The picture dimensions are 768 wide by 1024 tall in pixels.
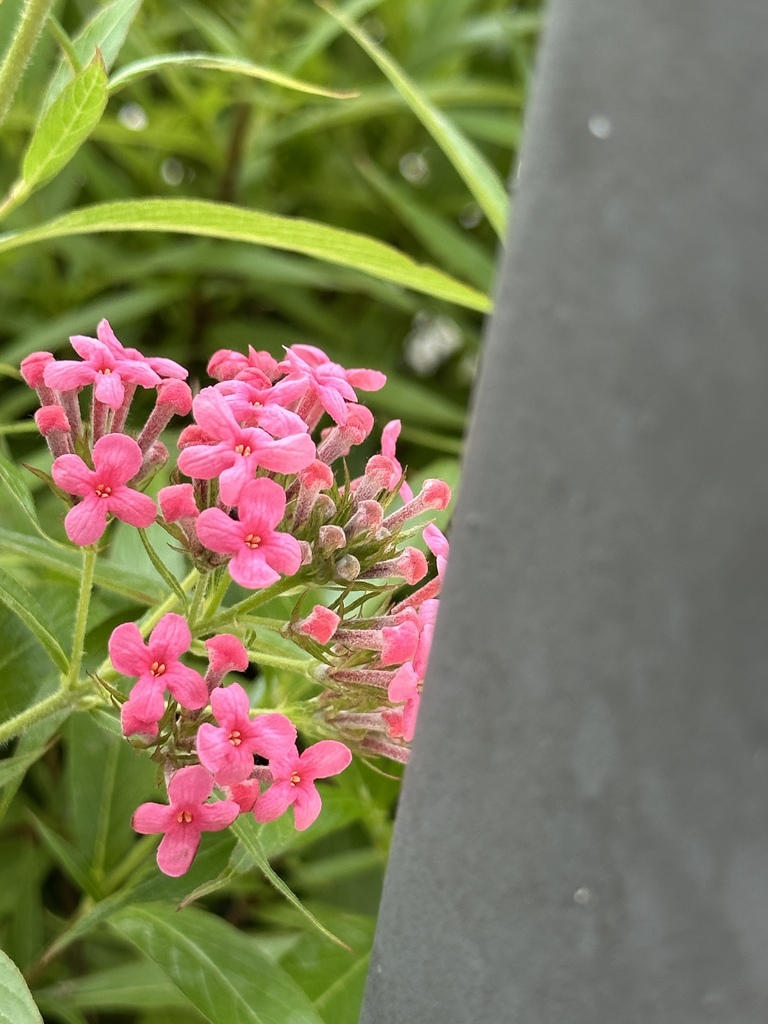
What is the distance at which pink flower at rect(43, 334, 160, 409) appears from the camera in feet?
1.22

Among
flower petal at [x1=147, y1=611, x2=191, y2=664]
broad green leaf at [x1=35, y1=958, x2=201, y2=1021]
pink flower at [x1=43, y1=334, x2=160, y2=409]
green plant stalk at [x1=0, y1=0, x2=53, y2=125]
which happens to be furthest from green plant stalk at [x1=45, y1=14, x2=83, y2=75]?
broad green leaf at [x1=35, y1=958, x2=201, y2=1021]

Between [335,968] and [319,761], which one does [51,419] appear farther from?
[335,968]

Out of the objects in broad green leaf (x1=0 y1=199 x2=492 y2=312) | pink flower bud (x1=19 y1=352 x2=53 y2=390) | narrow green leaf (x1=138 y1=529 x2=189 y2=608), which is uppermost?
broad green leaf (x1=0 y1=199 x2=492 y2=312)

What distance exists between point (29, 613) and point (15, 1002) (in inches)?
5.2

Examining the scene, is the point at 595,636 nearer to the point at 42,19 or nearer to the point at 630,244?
the point at 630,244

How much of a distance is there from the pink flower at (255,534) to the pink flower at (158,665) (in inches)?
1.2

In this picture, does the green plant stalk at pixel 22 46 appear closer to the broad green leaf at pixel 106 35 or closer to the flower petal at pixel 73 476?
the broad green leaf at pixel 106 35

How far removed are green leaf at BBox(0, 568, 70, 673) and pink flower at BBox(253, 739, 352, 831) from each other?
0.10m

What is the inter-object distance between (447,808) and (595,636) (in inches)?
2.3

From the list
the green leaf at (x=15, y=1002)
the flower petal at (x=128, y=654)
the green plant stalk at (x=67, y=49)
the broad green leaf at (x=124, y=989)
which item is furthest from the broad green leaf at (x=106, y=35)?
the broad green leaf at (x=124, y=989)

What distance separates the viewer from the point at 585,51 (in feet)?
0.67

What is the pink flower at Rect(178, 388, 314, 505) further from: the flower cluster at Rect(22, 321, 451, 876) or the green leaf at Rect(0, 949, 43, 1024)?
the green leaf at Rect(0, 949, 43, 1024)

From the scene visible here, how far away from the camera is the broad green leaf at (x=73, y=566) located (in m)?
0.43

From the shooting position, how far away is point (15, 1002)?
0.32m
